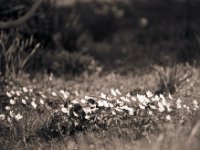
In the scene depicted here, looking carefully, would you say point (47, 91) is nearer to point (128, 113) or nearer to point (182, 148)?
point (128, 113)

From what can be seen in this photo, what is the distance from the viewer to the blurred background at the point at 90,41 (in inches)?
332

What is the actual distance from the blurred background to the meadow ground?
21mm

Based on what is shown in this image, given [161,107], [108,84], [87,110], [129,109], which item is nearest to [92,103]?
[87,110]

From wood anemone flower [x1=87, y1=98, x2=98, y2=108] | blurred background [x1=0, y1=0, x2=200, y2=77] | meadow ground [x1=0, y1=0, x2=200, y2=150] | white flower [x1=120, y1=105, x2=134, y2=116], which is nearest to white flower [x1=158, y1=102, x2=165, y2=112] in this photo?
meadow ground [x1=0, y1=0, x2=200, y2=150]

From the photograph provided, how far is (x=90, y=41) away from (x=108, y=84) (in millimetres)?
3584

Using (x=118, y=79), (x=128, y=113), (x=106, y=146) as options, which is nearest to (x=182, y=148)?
(x=106, y=146)

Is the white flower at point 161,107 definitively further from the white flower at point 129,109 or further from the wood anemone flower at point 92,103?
the wood anemone flower at point 92,103

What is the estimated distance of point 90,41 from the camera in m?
10.9

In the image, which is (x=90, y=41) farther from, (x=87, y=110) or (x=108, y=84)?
(x=87, y=110)

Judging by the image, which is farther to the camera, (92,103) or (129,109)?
(92,103)

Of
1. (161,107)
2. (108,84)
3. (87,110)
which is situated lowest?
(108,84)

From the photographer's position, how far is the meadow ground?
16.5ft

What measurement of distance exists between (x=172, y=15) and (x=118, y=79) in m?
5.73

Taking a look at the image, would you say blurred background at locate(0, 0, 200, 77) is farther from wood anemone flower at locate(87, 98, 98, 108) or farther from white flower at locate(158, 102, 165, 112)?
white flower at locate(158, 102, 165, 112)
